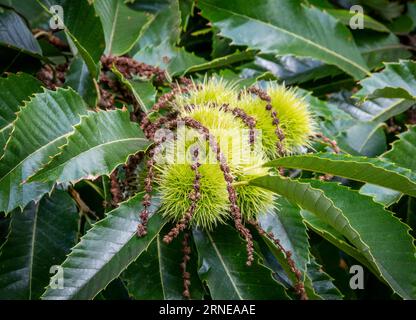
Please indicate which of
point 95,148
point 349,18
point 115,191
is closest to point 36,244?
point 115,191

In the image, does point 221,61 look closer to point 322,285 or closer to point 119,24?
point 119,24

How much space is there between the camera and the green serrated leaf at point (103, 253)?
3.18ft

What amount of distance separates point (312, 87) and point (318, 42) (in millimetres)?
204

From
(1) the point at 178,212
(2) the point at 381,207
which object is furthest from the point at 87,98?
(2) the point at 381,207

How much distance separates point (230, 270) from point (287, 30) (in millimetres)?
826

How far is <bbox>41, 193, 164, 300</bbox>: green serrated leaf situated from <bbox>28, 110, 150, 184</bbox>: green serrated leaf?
9cm

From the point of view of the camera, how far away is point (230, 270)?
3.74ft

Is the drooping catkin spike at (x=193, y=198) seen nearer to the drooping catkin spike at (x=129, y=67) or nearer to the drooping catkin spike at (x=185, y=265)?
the drooping catkin spike at (x=185, y=265)

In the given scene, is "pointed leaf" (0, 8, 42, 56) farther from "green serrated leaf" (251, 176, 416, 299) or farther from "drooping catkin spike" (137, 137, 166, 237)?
"green serrated leaf" (251, 176, 416, 299)

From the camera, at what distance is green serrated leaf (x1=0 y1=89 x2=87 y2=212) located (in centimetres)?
102

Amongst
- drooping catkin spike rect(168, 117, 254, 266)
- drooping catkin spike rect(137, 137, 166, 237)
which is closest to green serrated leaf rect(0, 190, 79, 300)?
drooping catkin spike rect(137, 137, 166, 237)

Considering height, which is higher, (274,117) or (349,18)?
(349,18)

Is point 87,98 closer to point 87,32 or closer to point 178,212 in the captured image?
point 87,32

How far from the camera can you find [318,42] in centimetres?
171
